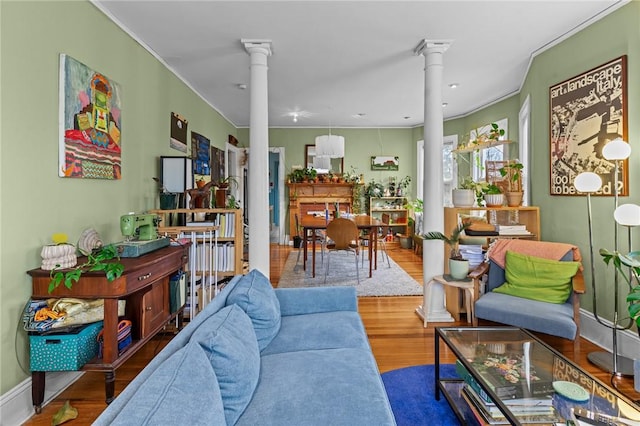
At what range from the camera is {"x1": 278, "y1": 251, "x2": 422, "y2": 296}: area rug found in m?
4.34

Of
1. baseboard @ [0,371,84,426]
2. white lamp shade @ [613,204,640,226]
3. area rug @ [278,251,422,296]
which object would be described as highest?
white lamp shade @ [613,204,640,226]

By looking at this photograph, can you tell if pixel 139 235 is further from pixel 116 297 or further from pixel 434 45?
pixel 434 45

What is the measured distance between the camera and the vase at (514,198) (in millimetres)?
3455

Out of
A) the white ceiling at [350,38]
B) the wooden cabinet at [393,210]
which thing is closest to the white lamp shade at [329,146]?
the white ceiling at [350,38]

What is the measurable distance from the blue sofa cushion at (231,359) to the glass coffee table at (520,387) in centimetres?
99

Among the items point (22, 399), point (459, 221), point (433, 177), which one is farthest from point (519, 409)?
point (22, 399)

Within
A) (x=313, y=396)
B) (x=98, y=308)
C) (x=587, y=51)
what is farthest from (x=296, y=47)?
(x=313, y=396)

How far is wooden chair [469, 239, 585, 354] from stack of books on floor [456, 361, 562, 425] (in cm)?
110

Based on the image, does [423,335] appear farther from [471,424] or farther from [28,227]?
[28,227]

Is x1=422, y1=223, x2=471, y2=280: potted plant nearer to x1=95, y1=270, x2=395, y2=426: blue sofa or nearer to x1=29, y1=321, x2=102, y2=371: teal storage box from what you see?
x1=95, y1=270, x2=395, y2=426: blue sofa

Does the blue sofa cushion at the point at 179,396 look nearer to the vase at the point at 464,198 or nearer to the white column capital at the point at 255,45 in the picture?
the white column capital at the point at 255,45

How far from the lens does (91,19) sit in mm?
2514

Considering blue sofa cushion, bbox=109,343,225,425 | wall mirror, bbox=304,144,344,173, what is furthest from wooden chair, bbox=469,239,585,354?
wall mirror, bbox=304,144,344,173

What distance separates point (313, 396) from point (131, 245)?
1721 millimetres
